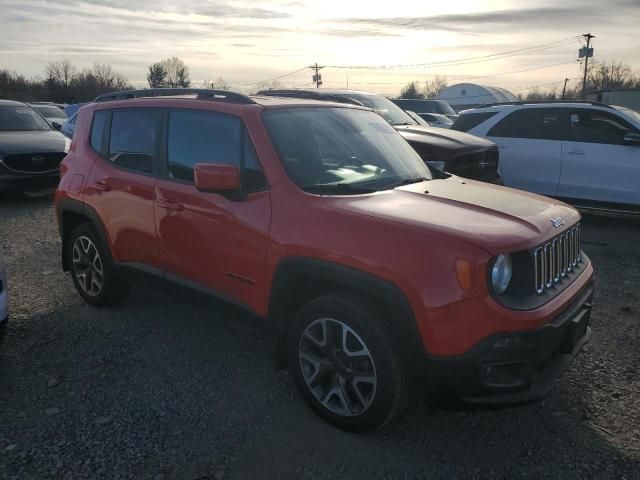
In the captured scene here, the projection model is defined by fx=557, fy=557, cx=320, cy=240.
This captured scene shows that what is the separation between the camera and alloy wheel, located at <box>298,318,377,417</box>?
2.93 metres

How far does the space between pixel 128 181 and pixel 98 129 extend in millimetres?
798

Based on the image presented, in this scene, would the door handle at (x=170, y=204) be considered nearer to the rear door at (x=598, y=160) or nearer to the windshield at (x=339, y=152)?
the windshield at (x=339, y=152)

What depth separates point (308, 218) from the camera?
3.07 metres

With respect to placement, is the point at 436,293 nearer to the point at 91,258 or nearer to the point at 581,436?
the point at 581,436

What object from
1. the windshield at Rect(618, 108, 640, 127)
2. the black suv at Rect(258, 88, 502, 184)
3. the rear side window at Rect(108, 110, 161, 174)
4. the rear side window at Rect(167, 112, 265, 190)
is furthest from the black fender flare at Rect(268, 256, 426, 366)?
the windshield at Rect(618, 108, 640, 127)

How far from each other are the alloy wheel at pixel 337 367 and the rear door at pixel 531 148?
621 cm

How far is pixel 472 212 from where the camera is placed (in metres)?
3.08

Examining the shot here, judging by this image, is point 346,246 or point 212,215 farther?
point 212,215

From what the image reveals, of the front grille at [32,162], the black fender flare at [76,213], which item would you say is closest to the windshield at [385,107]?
the front grille at [32,162]

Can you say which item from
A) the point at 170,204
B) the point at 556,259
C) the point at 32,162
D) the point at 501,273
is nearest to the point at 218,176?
the point at 170,204

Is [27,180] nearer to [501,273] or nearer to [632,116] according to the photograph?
[501,273]

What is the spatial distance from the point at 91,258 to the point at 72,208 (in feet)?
1.52

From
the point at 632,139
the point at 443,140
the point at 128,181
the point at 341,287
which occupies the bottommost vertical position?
the point at 341,287

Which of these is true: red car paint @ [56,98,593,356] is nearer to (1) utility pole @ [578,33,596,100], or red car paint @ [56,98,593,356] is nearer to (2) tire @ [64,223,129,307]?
(2) tire @ [64,223,129,307]
